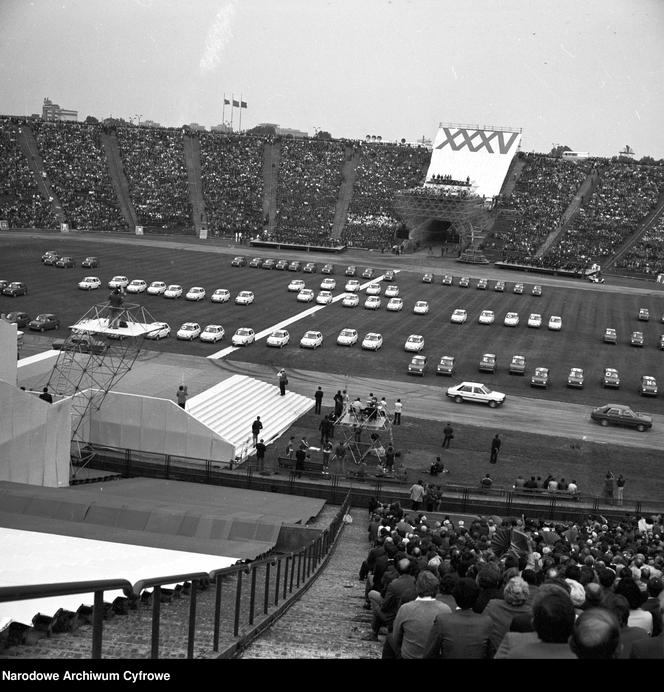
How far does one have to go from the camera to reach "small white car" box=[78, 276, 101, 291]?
68062 mm

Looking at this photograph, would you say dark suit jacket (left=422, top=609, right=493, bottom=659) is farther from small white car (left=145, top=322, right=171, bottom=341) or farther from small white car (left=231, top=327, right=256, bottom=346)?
small white car (left=231, top=327, right=256, bottom=346)

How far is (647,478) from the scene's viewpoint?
3541 centimetres

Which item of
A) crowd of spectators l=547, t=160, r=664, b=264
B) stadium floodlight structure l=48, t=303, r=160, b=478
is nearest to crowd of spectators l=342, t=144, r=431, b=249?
crowd of spectators l=547, t=160, r=664, b=264

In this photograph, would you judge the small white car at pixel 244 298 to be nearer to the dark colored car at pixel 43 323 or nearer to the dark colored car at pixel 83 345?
the dark colored car at pixel 43 323

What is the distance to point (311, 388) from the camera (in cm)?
4556

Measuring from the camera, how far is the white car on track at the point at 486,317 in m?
65.8

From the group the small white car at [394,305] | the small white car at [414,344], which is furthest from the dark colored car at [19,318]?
the small white car at [394,305]

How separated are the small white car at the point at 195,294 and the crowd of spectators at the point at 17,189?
146 ft

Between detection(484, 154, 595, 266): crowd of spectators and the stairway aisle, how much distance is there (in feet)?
278

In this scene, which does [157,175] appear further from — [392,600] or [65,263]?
[392,600]

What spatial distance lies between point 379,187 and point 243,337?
7373cm

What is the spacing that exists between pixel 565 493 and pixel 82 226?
87.6m

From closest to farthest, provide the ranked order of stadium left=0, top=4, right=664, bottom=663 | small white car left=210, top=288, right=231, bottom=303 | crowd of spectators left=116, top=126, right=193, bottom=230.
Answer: stadium left=0, top=4, right=664, bottom=663 < small white car left=210, top=288, right=231, bottom=303 < crowd of spectators left=116, top=126, right=193, bottom=230

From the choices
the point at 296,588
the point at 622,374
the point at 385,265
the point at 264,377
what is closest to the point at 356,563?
the point at 296,588
